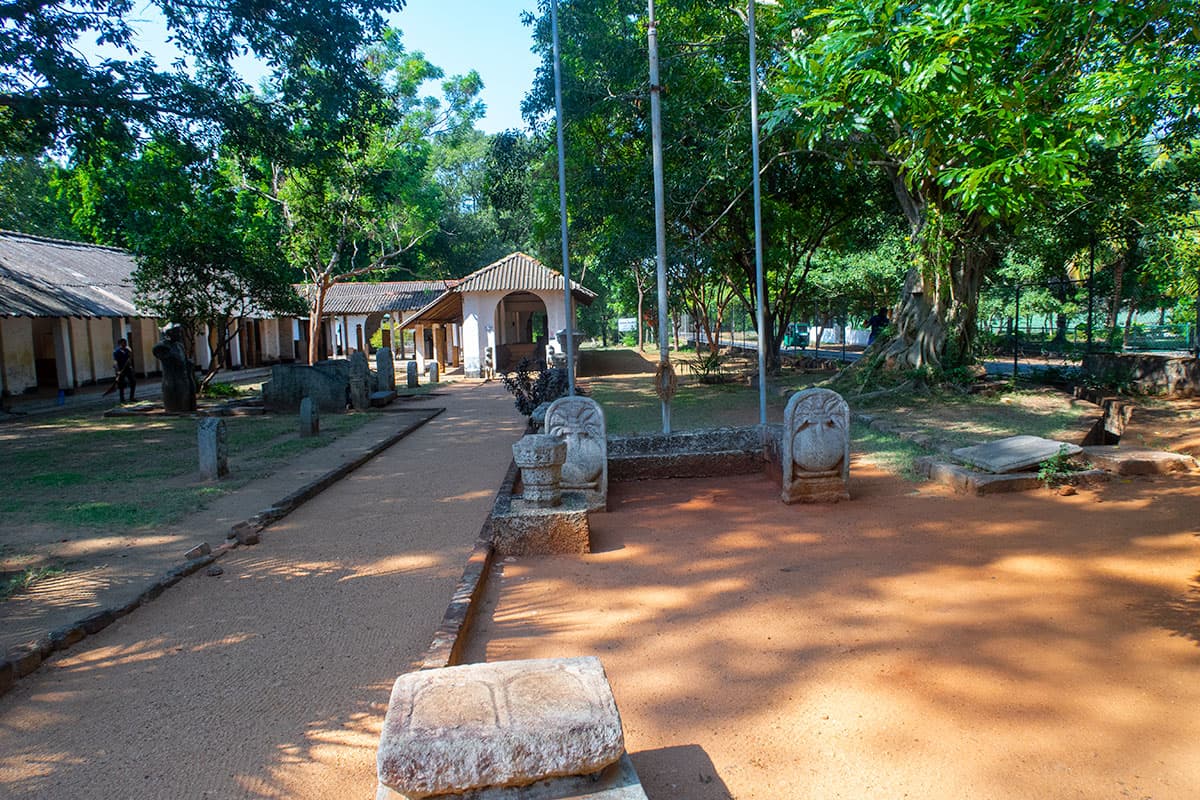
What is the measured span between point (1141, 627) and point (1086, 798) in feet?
Result: 5.92

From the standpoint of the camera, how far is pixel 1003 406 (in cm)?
1204

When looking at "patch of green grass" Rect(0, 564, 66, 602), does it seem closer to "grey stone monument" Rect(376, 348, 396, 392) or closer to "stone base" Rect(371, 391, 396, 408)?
"stone base" Rect(371, 391, 396, 408)

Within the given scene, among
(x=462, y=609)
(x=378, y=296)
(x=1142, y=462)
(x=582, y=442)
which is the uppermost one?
(x=378, y=296)

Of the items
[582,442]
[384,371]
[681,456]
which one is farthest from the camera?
[384,371]

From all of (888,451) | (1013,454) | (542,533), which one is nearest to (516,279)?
(888,451)

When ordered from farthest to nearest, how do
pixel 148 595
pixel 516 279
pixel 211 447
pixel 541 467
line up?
pixel 516 279 → pixel 211 447 → pixel 541 467 → pixel 148 595

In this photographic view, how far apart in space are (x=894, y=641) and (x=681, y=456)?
461 centimetres

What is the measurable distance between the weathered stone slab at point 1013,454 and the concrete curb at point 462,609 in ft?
15.4

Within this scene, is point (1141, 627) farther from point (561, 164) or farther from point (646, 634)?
point (561, 164)

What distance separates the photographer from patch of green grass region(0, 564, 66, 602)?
523cm

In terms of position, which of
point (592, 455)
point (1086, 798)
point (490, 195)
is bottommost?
point (1086, 798)

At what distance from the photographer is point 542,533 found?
598 centimetres

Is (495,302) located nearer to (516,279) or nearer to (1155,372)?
(516,279)

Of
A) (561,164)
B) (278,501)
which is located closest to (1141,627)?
(278,501)
